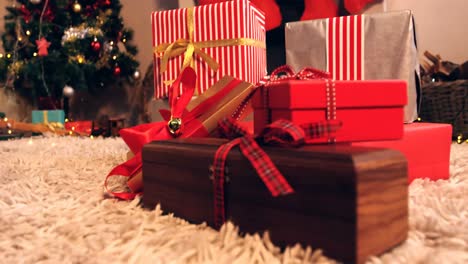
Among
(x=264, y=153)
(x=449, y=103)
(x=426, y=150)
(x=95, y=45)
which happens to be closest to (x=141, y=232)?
(x=264, y=153)

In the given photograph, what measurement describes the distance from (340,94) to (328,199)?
25cm

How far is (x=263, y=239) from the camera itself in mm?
610

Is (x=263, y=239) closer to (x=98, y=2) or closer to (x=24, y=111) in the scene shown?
(x=98, y=2)

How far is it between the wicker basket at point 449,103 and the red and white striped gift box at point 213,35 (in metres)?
0.87

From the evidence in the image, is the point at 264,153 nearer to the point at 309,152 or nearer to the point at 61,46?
the point at 309,152

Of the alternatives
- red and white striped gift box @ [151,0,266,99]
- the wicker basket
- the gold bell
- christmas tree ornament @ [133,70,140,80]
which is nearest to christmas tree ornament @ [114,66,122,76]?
christmas tree ornament @ [133,70,140,80]

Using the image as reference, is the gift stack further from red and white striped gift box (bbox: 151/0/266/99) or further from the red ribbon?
red and white striped gift box (bbox: 151/0/266/99)

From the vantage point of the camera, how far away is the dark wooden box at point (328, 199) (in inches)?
20.6

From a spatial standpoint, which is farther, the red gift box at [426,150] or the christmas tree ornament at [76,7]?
the christmas tree ornament at [76,7]

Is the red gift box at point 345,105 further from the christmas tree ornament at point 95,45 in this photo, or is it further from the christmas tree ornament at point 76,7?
the christmas tree ornament at point 76,7

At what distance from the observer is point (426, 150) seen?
970 millimetres

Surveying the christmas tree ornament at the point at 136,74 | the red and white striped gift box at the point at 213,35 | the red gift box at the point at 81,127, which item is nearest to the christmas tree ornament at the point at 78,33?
the christmas tree ornament at the point at 136,74

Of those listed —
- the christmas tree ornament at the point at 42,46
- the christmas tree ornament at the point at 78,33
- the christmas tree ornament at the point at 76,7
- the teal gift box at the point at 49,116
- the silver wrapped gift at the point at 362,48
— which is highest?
the christmas tree ornament at the point at 76,7

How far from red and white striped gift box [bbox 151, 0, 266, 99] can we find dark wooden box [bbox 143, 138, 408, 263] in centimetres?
91
